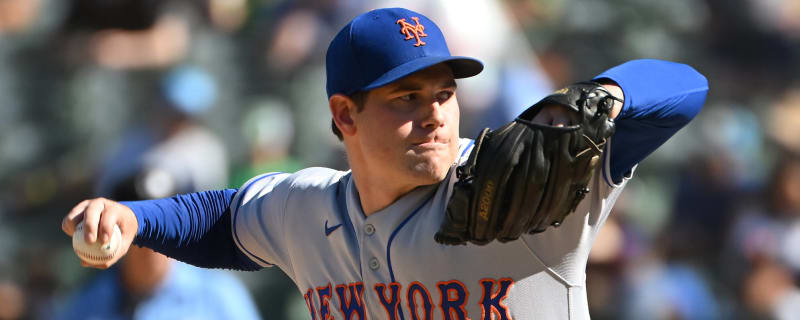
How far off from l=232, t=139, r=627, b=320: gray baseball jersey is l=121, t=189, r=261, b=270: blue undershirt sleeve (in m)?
0.04

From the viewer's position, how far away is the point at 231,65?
14.6ft

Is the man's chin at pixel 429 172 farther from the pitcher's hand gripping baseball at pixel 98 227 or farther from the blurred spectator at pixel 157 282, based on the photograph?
the blurred spectator at pixel 157 282

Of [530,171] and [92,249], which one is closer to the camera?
[530,171]

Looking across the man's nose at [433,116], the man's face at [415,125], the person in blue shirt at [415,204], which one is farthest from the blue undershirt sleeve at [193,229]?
the man's nose at [433,116]

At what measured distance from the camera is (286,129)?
14.1 ft

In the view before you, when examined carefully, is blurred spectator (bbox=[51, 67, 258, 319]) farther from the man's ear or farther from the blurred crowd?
the man's ear

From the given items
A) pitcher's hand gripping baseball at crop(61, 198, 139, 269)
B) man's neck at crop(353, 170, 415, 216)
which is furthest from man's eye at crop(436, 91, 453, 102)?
pitcher's hand gripping baseball at crop(61, 198, 139, 269)

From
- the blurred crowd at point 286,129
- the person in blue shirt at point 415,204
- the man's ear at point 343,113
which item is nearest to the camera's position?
the person in blue shirt at point 415,204

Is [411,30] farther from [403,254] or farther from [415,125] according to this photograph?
[403,254]

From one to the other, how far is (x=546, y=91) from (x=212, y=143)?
65.9 inches

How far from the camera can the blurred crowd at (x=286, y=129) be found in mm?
4172

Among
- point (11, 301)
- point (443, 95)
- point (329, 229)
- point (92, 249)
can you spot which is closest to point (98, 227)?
point (92, 249)

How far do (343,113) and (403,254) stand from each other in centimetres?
34

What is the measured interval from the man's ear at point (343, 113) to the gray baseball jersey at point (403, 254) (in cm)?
19
